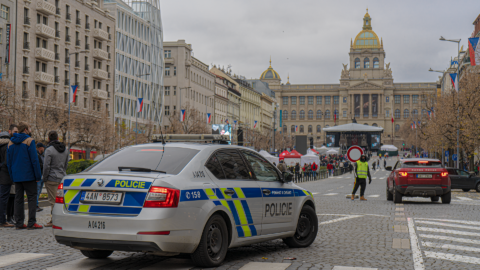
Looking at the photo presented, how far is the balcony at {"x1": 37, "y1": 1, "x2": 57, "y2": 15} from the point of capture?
58.2m

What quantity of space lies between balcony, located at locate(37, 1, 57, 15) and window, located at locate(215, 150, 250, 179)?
177 ft

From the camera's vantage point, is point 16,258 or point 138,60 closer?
point 16,258

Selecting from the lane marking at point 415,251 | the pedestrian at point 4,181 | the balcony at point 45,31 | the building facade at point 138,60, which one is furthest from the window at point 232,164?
the building facade at point 138,60

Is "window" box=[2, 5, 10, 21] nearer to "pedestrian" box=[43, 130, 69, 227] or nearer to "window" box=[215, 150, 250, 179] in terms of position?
"pedestrian" box=[43, 130, 69, 227]

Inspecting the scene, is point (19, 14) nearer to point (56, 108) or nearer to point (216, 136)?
point (56, 108)

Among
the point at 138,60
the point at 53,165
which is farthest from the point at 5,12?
the point at 53,165

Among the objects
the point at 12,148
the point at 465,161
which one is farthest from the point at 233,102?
the point at 12,148

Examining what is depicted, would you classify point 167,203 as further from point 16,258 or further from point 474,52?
point 474,52

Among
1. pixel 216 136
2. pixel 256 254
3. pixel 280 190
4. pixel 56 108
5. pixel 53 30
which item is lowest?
pixel 256 254

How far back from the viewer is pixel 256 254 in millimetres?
8961

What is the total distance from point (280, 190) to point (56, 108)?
45.1 m

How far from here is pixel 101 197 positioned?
23.8ft

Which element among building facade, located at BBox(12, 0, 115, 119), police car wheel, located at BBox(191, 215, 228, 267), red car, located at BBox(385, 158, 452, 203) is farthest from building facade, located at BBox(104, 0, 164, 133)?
police car wheel, located at BBox(191, 215, 228, 267)

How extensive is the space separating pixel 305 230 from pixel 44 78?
172 feet
